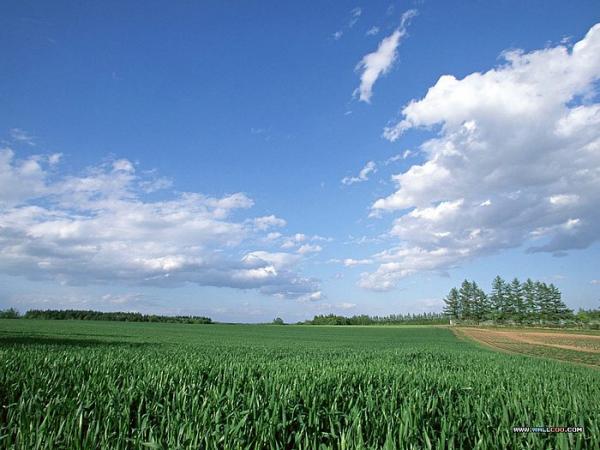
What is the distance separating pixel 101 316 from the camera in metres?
127

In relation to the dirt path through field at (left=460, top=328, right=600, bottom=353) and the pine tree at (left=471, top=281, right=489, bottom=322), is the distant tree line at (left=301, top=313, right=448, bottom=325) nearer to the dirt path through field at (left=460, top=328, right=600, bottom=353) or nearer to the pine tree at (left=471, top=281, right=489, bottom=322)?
the pine tree at (left=471, top=281, right=489, bottom=322)

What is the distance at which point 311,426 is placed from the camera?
3453 mm

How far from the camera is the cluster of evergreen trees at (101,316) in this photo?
384 feet

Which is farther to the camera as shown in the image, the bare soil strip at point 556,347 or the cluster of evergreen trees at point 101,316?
the cluster of evergreen trees at point 101,316

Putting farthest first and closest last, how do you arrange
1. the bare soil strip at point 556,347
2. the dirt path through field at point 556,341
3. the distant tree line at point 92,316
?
the distant tree line at point 92,316 → the dirt path through field at point 556,341 → the bare soil strip at point 556,347

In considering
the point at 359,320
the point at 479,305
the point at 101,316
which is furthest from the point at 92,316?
the point at 479,305

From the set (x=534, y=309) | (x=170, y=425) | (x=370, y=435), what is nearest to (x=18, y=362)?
(x=170, y=425)

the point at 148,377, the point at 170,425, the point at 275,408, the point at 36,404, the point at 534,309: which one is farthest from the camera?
the point at 534,309

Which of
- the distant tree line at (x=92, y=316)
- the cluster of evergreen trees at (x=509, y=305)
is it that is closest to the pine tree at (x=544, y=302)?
the cluster of evergreen trees at (x=509, y=305)

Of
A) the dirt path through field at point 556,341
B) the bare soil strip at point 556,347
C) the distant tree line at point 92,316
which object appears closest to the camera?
the bare soil strip at point 556,347

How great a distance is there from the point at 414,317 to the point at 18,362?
19439cm

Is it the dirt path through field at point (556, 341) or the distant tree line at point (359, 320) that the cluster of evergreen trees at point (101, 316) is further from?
the dirt path through field at point (556, 341)

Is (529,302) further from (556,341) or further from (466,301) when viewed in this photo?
(556,341)

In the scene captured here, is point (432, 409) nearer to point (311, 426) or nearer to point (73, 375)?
point (311, 426)
